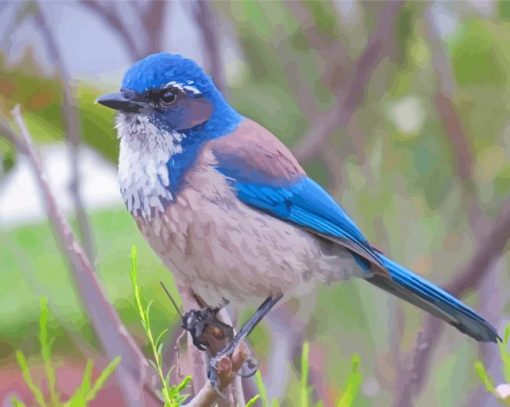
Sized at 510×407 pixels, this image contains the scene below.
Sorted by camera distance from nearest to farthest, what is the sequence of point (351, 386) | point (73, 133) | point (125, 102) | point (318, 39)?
point (351, 386) → point (125, 102) → point (73, 133) → point (318, 39)

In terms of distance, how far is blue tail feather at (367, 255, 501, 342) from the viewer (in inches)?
58.4

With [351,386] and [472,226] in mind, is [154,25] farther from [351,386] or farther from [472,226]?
[351,386]

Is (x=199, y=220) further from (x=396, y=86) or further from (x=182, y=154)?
(x=396, y=86)

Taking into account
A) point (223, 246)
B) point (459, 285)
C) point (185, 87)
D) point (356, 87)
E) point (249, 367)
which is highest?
point (185, 87)

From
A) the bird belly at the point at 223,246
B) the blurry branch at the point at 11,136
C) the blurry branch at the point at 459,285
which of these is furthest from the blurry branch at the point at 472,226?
the blurry branch at the point at 11,136

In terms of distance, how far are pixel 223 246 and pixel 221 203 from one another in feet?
0.23

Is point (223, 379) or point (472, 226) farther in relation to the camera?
point (472, 226)

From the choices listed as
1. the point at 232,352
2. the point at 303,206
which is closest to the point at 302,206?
the point at 303,206

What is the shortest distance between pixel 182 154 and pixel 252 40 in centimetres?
86

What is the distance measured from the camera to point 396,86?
2.28 metres

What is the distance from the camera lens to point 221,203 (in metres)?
1.48

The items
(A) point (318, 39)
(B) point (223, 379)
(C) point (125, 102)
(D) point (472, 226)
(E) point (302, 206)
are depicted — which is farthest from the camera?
→ (A) point (318, 39)

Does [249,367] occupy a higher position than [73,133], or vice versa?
[73,133]

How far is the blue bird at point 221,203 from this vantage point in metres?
1.44
